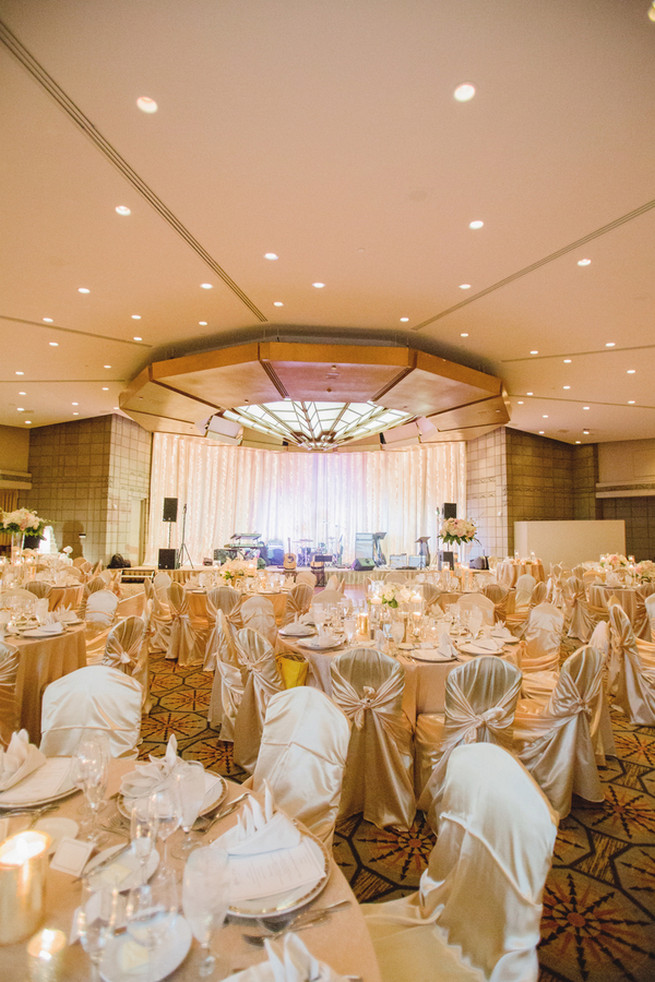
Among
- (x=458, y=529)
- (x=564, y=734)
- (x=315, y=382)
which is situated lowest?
(x=564, y=734)

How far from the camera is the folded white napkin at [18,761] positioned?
1669mm

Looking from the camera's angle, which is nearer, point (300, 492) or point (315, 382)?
point (315, 382)

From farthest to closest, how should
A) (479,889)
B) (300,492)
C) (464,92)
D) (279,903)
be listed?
(300,492) < (464,92) < (479,889) < (279,903)

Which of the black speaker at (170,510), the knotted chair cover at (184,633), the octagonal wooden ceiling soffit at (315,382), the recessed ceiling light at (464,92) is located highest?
the recessed ceiling light at (464,92)

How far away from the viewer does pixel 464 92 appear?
11.5ft

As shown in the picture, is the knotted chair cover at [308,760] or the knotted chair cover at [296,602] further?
the knotted chair cover at [296,602]

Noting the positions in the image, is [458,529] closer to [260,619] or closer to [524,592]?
[524,592]

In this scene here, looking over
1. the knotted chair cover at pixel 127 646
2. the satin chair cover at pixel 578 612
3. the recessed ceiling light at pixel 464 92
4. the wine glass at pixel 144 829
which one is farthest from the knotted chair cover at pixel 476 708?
the satin chair cover at pixel 578 612

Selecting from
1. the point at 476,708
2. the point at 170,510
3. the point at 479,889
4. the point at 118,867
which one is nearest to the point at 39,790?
the point at 118,867

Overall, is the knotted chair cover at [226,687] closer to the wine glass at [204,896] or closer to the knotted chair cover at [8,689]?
the knotted chair cover at [8,689]

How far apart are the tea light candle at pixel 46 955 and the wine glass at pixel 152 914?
0.47 ft

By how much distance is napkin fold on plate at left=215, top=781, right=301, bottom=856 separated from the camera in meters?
1.39

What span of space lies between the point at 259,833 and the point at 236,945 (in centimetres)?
33

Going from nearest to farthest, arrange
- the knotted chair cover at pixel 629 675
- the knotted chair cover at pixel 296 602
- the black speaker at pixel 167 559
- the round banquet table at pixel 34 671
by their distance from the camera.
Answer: the round banquet table at pixel 34 671
the knotted chair cover at pixel 629 675
the knotted chair cover at pixel 296 602
the black speaker at pixel 167 559
